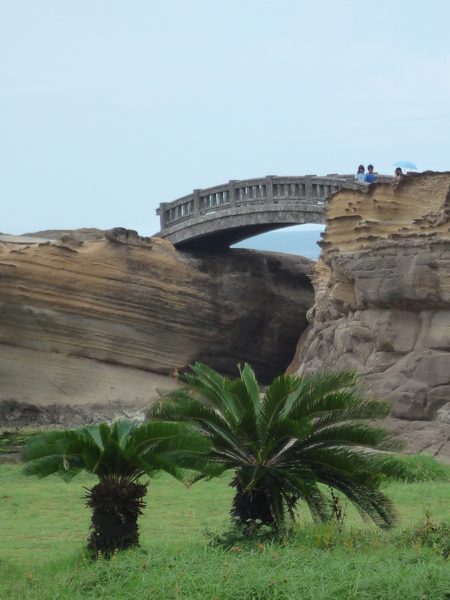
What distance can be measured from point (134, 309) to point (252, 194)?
4177mm

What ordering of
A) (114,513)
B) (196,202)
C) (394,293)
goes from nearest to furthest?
(114,513)
(394,293)
(196,202)

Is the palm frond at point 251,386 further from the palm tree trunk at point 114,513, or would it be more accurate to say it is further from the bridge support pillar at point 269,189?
the bridge support pillar at point 269,189

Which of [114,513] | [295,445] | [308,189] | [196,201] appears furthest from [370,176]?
[114,513]

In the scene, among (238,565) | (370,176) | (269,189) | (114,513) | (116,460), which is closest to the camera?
(238,565)

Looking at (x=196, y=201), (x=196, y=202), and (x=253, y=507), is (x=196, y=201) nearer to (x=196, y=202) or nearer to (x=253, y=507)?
(x=196, y=202)

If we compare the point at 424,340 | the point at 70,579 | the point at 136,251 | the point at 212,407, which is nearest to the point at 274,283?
the point at 136,251

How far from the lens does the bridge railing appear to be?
26547mm

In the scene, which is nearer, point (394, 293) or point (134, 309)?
point (394, 293)

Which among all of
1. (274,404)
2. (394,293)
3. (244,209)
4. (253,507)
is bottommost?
(253,507)

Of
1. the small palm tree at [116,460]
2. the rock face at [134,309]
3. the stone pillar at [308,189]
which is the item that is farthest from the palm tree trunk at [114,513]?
the stone pillar at [308,189]

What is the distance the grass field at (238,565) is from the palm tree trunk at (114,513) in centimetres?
25

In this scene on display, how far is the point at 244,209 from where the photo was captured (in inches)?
1106

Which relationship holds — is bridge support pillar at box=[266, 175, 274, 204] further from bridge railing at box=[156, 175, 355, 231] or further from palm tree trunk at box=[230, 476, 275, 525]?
palm tree trunk at box=[230, 476, 275, 525]

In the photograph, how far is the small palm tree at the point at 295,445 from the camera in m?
12.1
